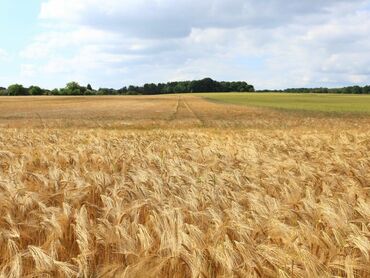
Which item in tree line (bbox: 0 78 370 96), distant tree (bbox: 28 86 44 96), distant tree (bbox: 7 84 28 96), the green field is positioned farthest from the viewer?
tree line (bbox: 0 78 370 96)

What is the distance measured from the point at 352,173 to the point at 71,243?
11.6 feet

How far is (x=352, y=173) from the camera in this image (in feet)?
17.1

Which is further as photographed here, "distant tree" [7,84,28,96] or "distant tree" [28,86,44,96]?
"distant tree" [28,86,44,96]

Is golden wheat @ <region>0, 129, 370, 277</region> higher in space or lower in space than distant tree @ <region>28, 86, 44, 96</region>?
higher

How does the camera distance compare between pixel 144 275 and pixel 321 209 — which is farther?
pixel 321 209

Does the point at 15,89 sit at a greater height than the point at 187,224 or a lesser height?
lesser

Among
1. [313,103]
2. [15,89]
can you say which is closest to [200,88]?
[15,89]

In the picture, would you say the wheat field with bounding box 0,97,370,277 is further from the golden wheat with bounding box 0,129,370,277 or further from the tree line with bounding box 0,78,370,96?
the tree line with bounding box 0,78,370,96

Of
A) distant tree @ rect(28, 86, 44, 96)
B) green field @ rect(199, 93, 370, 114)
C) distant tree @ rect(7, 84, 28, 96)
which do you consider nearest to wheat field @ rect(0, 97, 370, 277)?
green field @ rect(199, 93, 370, 114)

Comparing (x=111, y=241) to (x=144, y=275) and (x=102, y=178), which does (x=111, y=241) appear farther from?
(x=102, y=178)

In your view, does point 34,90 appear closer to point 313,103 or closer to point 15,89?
point 15,89

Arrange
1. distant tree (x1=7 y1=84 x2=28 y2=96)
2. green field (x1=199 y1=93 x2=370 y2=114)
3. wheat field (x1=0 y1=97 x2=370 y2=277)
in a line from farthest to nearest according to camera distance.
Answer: distant tree (x1=7 y1=84 x2=28 y2=96)
green field (x1=199 y1=93 x2=370 y2=114)
wheat field (x1=0 y1=97 x2=370 y2=277)

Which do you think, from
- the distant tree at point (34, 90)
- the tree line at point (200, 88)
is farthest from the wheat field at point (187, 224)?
the tree line at point (200, 88)

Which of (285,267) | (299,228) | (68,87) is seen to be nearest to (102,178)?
(299,228)
